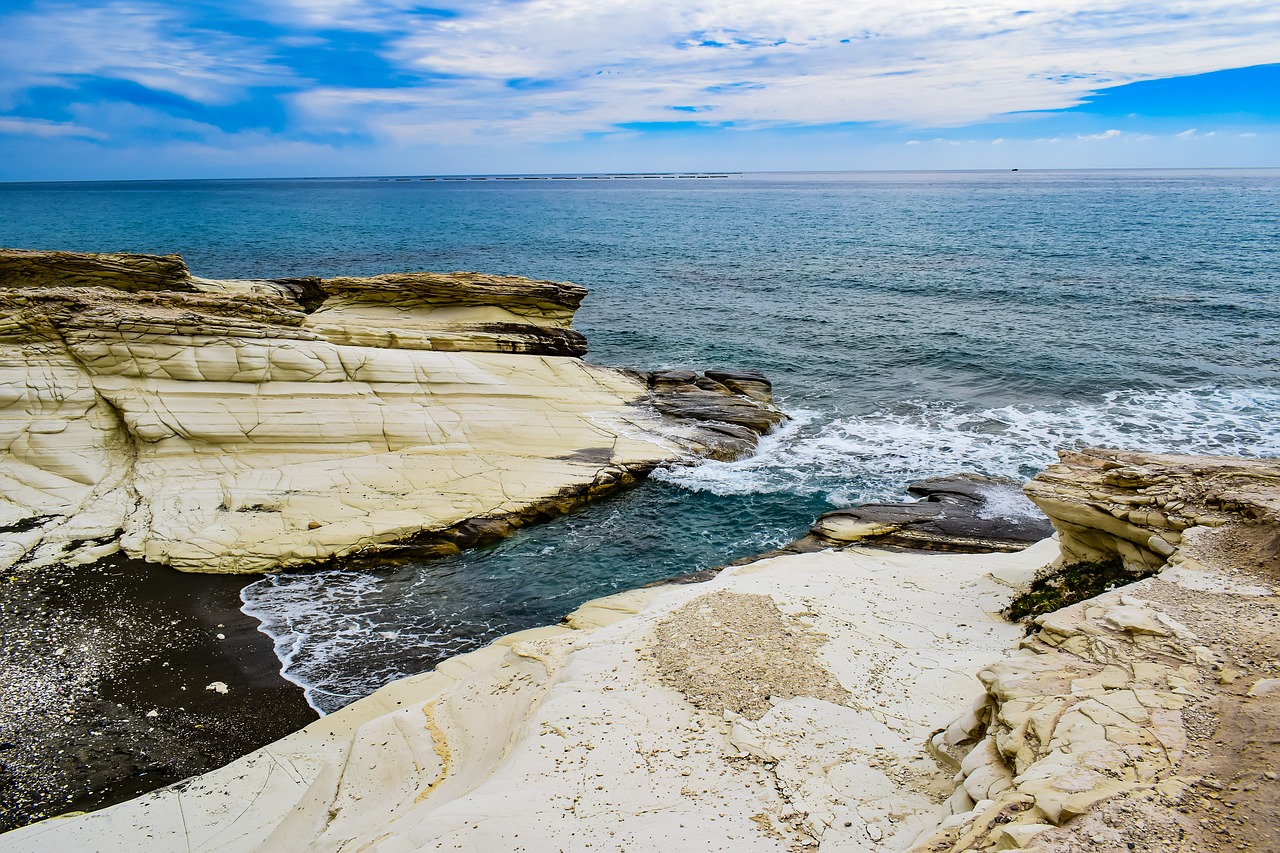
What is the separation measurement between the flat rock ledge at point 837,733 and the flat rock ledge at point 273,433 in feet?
21.7

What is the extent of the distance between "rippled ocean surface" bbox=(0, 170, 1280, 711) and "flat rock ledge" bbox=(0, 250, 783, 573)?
1205 mm

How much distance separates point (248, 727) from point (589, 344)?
1038 inches

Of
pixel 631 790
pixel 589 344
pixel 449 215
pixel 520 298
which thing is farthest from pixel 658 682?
pixel 449 215

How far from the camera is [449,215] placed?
395 ft

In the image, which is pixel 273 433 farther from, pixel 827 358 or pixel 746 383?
pixel 827 358

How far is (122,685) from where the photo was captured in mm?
12828

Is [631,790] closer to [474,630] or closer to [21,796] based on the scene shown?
[474,630]

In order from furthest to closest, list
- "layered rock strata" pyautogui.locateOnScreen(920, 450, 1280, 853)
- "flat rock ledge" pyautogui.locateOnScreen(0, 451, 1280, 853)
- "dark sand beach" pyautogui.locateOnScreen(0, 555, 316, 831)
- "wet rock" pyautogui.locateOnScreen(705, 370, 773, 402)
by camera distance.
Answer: "wet rock" pyautogui.locateOnScreen(705, 370, 773, 402) → "dark sand beach" pyautogui.locateOnScreen(0, 555, 316, 831) → "flat rock ledge" pyautogui.locateOnScreen(0, 451, 1280, 853) → "layered rock strata" pyautogui.locateOnScreen(920, 450, 1280, 853)

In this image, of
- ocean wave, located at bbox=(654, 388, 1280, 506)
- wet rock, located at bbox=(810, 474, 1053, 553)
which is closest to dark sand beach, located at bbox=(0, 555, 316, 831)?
ocean wave, located at bbox=(654, 388, 1280, 506)

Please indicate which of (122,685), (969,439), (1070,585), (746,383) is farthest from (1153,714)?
(746,383)

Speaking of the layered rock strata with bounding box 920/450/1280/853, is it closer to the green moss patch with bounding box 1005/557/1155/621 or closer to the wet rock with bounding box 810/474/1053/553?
the green moss patch with bounding box 1005/557/1155/621

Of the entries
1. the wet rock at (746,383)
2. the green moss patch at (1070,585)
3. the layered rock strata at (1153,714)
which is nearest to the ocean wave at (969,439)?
the wet rock at (746,383)

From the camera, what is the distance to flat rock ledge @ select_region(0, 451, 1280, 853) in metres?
6.07

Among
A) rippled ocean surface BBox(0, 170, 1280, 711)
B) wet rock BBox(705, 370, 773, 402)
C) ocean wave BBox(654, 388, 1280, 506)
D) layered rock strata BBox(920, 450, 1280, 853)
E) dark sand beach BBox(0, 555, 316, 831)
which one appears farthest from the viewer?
wet rock BBox(705, 370, 773, 402)
